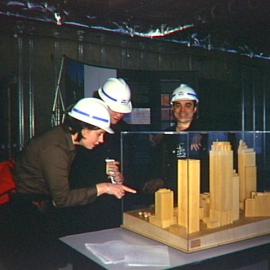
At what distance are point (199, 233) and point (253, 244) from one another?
8.3 inches

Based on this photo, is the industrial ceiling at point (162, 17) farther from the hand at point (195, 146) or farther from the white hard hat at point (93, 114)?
the hand at point (195, 146)

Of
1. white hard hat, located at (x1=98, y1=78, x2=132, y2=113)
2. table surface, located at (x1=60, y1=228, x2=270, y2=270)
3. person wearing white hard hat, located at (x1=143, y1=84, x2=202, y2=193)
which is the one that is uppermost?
white hard hat, located at (x1=98, y1=78, x2=132, y2=113)

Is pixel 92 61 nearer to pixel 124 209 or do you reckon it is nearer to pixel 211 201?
pixel 124 209

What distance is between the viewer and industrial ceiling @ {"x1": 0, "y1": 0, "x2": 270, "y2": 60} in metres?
2.91

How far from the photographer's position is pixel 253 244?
4.07 feet

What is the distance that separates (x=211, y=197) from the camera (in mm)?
1287

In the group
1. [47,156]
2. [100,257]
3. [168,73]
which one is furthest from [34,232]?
[168,73]

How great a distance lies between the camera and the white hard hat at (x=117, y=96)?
2145mm

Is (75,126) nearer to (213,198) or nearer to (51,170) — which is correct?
(51,170)

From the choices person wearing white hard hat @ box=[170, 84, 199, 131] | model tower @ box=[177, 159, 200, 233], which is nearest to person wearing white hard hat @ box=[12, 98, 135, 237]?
model tower @ box=[177, 159, 200, 233]

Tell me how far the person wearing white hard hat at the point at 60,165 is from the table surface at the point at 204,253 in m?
0.24

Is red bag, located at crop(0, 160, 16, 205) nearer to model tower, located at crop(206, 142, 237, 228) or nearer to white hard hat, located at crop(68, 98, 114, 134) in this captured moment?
white hard hat, located at crop(68, 98, 114, 134)

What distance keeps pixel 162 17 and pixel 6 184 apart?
233cm

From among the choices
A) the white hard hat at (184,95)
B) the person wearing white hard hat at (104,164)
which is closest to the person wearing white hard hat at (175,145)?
the white hard hat at (184,95)
